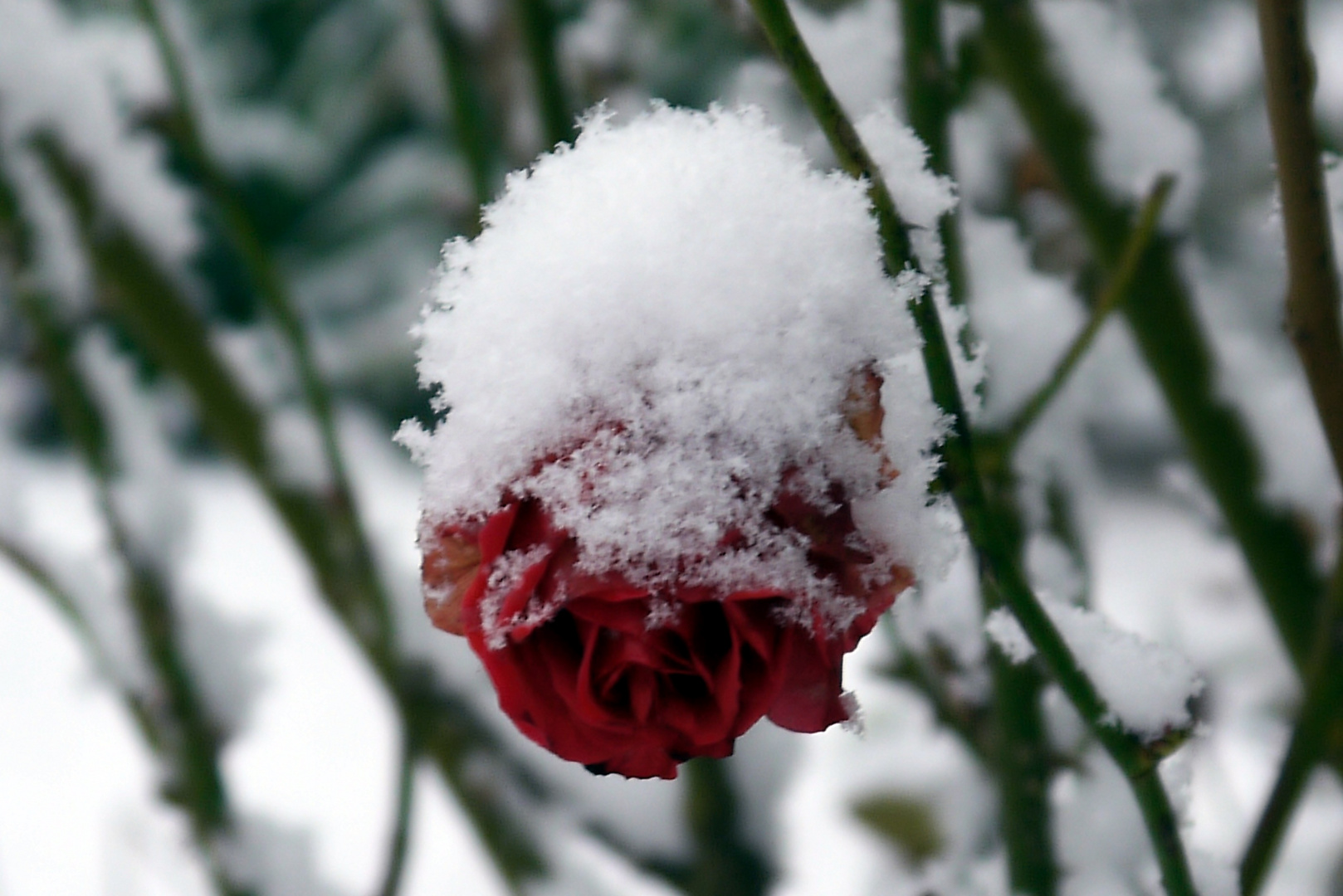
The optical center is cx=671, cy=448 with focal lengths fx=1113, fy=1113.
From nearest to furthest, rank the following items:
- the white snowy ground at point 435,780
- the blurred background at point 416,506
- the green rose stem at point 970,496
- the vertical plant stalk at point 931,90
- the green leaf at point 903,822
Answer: the green rose stem at point 970,496 < the vertical plant stalk at point 931,90 < the blurred background at point 416,506 < the white snowy ground at point 435,780 < the green leaf at point 903,822

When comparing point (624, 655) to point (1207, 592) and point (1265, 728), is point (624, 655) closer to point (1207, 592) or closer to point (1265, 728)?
point (1265, 728)

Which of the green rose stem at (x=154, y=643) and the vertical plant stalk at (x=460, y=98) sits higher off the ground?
the vertical plant stalk at (x=460, y=98)

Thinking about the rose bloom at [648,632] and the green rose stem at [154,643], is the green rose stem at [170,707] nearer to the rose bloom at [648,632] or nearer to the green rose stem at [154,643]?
the green rose stem at [154,643]

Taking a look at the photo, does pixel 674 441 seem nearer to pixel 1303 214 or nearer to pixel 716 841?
pixel 1303 214

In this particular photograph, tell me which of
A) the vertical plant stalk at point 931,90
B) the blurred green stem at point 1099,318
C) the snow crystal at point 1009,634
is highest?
the vertical plant stalk at point 931,90

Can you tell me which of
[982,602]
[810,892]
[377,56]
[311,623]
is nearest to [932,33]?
[982,602]

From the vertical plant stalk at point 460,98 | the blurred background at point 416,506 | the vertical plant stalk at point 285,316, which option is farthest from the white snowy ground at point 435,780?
the vertical plant stalk at point 460,98

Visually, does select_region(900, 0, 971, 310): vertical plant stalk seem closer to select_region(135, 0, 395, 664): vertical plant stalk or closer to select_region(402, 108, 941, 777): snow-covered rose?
select_region(402, 108, 941, 777): snow-covered rose

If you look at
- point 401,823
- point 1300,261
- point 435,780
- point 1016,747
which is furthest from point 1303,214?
point 435,780
